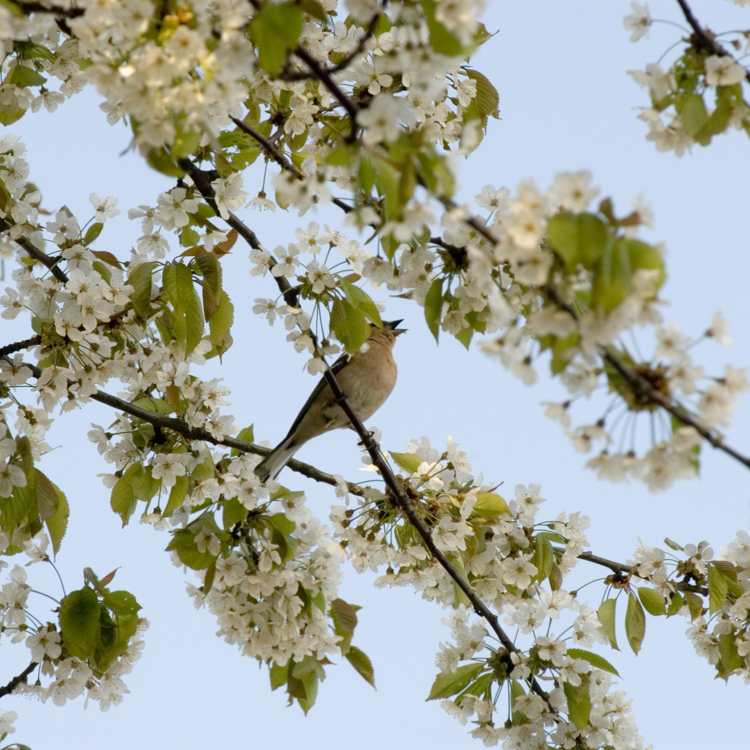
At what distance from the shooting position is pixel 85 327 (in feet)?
14.7

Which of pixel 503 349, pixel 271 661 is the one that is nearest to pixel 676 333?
pixel 503 349

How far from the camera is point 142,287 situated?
4578mm

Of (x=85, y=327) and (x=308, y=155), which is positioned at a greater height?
(x=308, y=155)

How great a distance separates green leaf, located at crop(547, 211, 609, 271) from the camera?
2158mm

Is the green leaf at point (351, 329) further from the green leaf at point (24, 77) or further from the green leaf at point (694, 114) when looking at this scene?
the green leaf at point (24, 77)

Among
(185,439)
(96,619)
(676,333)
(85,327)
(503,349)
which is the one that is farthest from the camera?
(185,439)

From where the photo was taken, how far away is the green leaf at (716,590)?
486cm

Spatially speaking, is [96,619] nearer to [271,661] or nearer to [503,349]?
[271,661]

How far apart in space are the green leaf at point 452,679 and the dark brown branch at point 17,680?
7.32ft

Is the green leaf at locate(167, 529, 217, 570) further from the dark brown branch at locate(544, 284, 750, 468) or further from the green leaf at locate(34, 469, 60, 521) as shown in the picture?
the dark brown branch at locate(544, 284, 750, 468)

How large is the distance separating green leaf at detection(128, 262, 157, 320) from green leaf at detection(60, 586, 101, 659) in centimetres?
155

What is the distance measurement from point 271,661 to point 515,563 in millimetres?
1567

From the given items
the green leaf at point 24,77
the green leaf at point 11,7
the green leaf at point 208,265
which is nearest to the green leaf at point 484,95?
the green leaf at point 208,265

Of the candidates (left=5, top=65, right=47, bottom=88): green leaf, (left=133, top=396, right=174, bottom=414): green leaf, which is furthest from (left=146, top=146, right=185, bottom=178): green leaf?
(left=5, top=65, right=47, bottom=88): green leaf
